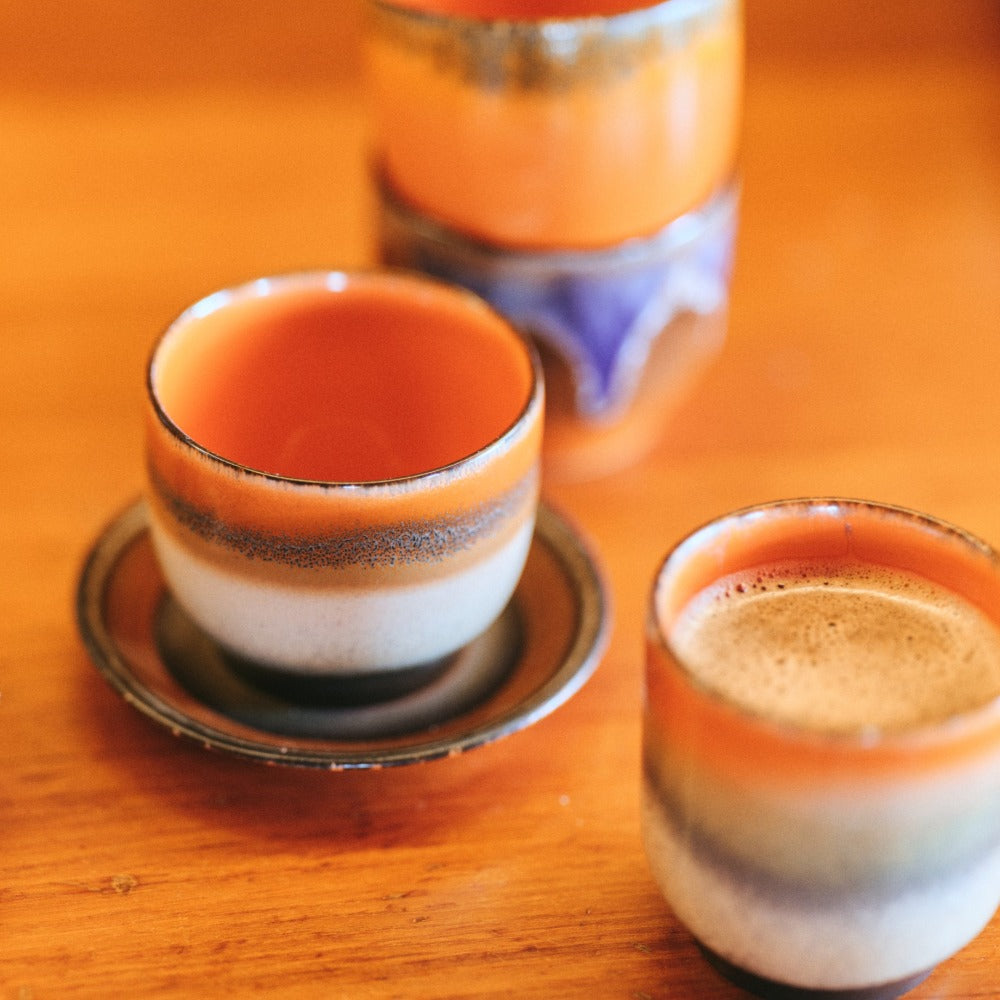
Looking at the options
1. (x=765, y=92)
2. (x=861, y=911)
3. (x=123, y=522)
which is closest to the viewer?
(x=861, y=911)

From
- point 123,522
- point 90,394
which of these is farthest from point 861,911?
point 90,394

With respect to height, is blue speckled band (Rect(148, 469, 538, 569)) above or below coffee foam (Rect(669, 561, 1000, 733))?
below

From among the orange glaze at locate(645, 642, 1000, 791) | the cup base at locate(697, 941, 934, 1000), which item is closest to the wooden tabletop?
the cup base at locate(697, 941, 934, 1000)

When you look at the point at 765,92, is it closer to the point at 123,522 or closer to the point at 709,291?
the point at 709,291

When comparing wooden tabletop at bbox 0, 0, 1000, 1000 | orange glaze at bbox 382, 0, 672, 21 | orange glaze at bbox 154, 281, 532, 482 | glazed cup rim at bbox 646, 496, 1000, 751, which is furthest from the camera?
orange glaze at bbox 382, 0, 672, 21

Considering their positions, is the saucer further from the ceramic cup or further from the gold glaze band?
the gold glaze band

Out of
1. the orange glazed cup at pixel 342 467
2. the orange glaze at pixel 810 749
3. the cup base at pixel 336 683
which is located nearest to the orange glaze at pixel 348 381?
the orange glazed cup at pixel 342 467

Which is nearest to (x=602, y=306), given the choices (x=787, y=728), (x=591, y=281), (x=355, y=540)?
(x=591, y=281)
